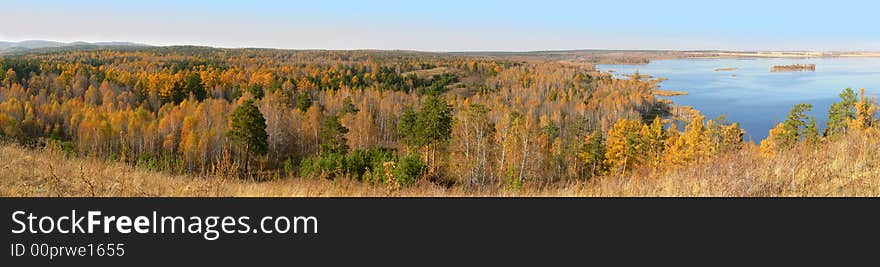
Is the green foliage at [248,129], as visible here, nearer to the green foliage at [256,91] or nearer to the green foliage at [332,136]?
the green foliage at [332,136]

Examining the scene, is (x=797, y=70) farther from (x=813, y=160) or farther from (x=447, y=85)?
(x=813, y=160)

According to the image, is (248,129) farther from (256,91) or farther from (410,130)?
(256,91)

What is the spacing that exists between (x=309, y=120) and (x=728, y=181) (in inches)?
2039

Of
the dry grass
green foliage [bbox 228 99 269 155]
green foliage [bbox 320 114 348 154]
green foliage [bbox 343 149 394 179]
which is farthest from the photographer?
green foliage [bbox 320 114 348 154]

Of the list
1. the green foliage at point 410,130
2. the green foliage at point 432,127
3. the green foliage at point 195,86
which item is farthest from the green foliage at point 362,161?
the green foliage at point 195,86

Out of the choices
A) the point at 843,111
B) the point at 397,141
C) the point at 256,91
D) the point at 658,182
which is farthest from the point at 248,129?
the point at 256,91

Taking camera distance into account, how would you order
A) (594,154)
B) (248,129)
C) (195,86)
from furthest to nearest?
(195,86)
(594,154)
(248,129)

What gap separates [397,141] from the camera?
2426 inches

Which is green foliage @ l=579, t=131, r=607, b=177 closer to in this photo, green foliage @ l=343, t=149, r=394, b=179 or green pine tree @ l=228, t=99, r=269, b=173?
green foliage @ l=343, t=149, r=394, b=179

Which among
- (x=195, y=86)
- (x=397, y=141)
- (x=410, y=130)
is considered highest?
(x=195, y=86)

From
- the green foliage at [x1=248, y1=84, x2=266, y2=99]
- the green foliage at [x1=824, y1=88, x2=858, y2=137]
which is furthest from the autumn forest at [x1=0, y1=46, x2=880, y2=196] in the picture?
the green foliage at [x1=248, y1=84, x2=266, y2=99]

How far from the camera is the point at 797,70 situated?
543ft

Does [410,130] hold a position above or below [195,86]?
below

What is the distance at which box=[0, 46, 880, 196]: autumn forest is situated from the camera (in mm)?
6668
